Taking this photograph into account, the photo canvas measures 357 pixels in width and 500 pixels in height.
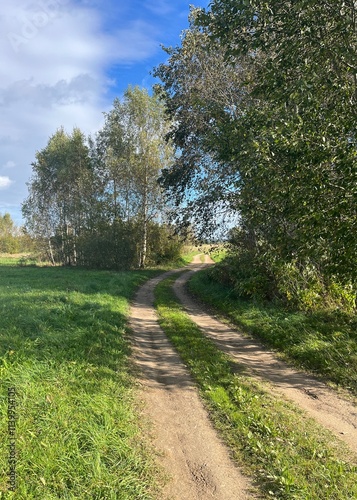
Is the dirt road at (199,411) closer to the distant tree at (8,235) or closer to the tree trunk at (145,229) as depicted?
the tree trunk at (145,229)

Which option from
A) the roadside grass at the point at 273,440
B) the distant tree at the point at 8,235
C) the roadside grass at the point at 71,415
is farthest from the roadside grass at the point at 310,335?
the distant tree at the point at 8,235

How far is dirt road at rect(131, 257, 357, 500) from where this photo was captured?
3832mm

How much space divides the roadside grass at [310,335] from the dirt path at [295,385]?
417mm

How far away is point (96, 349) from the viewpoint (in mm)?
8141

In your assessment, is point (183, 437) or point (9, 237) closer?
point (183, 437)

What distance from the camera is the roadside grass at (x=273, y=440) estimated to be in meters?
3.69

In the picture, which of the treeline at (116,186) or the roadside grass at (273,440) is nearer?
the roadside grass at (273,440)

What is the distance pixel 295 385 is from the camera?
21.7 ft

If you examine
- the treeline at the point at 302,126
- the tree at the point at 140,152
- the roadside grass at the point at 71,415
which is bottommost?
the roadside grass at the point at 71,415

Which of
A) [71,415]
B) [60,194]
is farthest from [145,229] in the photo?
[71,415]

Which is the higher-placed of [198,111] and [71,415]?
[198,111]

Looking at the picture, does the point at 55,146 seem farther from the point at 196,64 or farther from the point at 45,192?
the point at 196,64

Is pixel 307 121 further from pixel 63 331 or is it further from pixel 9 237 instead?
pixel 9 237

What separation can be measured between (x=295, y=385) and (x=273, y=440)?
2.33m
